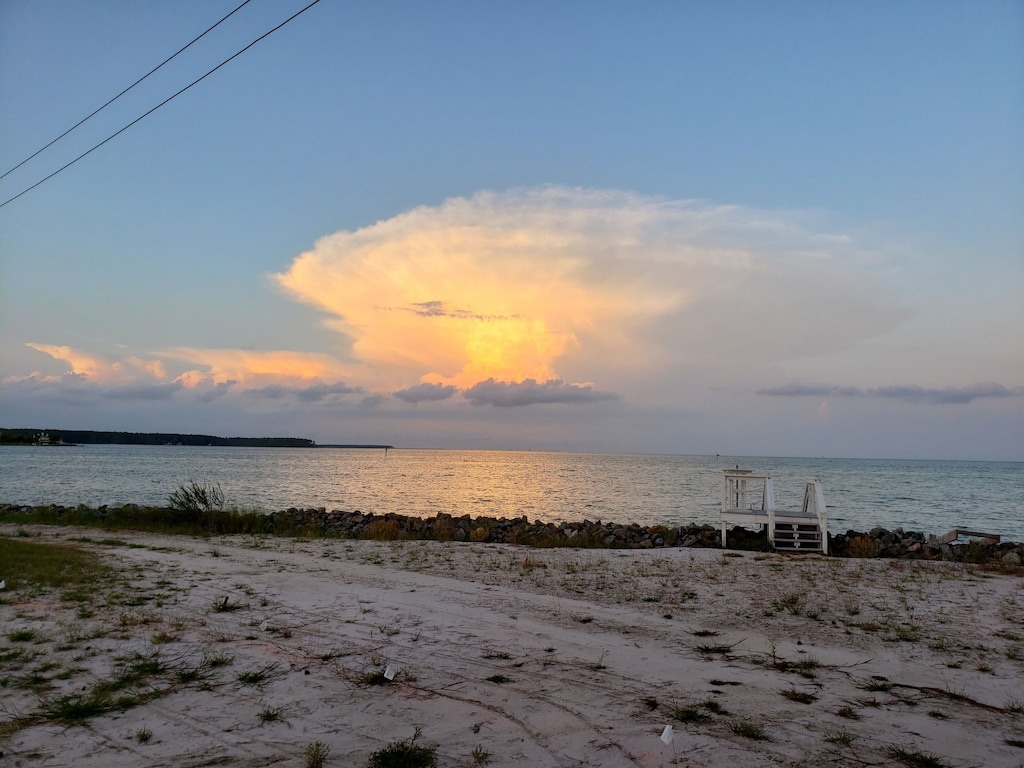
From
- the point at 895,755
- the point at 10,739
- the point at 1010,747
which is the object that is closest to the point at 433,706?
the point at 10,739

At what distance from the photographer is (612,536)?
749 inches

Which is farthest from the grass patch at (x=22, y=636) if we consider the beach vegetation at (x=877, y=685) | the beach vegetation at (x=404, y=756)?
the beach vegetation at (x=877, y=685)

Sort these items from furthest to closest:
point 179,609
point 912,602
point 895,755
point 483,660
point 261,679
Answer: point 912,602
point 179,609
point 483,660
point 261,679
point 895,755

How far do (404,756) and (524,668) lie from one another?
199cm

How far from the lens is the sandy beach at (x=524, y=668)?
454 centimetres

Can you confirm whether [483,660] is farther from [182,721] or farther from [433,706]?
[182,721]

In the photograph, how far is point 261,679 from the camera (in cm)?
572

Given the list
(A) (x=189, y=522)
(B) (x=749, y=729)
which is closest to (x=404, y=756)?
(B) (x=749, y=729)

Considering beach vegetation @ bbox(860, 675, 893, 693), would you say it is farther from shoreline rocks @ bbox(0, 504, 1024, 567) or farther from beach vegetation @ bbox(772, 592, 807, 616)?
shoreline rocks @ bbox(0, 504, 1024, 567)

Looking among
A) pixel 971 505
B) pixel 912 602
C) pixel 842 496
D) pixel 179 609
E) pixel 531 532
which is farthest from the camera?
pixel 842 496

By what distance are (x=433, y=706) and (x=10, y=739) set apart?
2.96m

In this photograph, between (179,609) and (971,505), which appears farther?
(971,505)

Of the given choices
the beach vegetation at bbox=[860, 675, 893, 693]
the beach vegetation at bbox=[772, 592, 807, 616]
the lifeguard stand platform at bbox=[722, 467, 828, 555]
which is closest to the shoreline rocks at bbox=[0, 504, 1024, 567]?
the lifeguard stand platform at bbox=[722, 467, 828, 555]

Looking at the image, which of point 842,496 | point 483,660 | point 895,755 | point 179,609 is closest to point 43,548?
point 179,609
